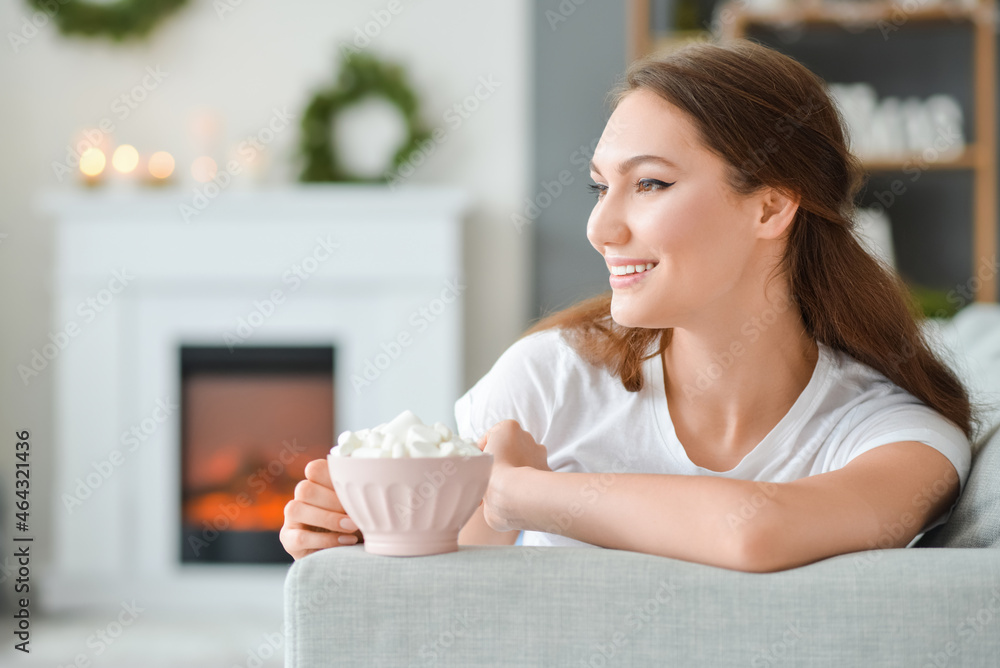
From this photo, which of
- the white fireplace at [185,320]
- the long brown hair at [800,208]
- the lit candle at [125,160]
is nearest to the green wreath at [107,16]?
the lit candle at [125,160]

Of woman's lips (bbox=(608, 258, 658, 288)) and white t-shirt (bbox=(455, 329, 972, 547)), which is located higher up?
woman's lips (bbox=(608, 258, 658, 288))

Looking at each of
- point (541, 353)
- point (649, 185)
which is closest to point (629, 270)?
point (649, 185)

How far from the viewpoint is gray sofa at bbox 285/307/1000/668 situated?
2.77 feet

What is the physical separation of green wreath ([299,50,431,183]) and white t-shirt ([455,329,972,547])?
2422 mm

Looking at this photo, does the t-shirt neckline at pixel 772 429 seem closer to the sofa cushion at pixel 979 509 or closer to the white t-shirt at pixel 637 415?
the white t-shirt at pixel 637 415

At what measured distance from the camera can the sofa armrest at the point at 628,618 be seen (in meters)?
0.85

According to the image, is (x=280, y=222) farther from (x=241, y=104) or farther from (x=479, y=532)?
(x=479, y=532)

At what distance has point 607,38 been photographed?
12.2 feet

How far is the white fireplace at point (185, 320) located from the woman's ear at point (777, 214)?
7.54ft

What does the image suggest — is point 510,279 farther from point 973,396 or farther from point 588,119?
point 973,396

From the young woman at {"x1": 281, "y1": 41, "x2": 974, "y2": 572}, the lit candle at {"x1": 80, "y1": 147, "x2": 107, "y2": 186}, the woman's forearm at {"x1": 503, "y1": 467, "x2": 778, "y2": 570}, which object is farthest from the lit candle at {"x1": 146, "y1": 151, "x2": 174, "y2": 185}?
the woman's forearm at {"x1": 503, "y1": 467, "x2": 778, "y2": 570}

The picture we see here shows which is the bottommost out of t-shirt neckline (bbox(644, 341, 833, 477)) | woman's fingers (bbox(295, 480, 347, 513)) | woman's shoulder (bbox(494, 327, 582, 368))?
woman's fingers (bbox(295, 480, 347, 513))

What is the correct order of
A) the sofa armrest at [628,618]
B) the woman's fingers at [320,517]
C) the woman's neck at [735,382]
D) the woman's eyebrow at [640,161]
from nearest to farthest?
the sofa armrest at [628,618]
the woman's fingers at [320,517]
the woman's eyebrow at [640,161]
the woman's neck at [735,382]

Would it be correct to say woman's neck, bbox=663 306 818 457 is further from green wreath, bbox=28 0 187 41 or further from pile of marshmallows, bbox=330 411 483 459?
green wreath, bbox=28 0 187 41
